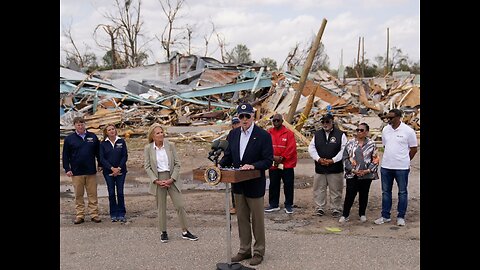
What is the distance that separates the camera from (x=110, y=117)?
70.5ft

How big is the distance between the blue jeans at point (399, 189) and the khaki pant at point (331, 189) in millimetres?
794

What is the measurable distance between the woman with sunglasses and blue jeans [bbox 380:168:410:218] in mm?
185

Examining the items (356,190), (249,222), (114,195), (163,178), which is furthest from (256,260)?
(114,195)

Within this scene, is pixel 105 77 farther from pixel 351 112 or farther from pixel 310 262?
pixel 310 262

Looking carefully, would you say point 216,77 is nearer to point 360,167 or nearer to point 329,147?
point 329,147

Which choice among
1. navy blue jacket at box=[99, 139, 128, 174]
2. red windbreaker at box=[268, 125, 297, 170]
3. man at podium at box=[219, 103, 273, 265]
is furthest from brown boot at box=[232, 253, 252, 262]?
navy blue jacket at box=[99, 139, 128, 174]

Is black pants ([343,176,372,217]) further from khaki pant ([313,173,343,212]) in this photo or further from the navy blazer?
the navy blazer

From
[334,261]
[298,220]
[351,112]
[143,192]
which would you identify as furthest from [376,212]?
[351,112]

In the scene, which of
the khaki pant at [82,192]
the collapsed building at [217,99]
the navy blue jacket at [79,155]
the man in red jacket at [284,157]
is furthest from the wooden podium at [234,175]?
the collapsed building at [217,99]

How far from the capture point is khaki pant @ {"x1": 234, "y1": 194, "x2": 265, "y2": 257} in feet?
18.7

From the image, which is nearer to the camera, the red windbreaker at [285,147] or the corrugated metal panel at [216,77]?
the red windbreaker at [285,147]

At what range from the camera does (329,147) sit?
25.8ft

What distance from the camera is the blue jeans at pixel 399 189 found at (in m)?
7.24

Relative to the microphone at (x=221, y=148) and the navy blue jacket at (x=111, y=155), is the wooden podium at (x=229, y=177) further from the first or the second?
the navy blue jacket at (x=111, y=155)
